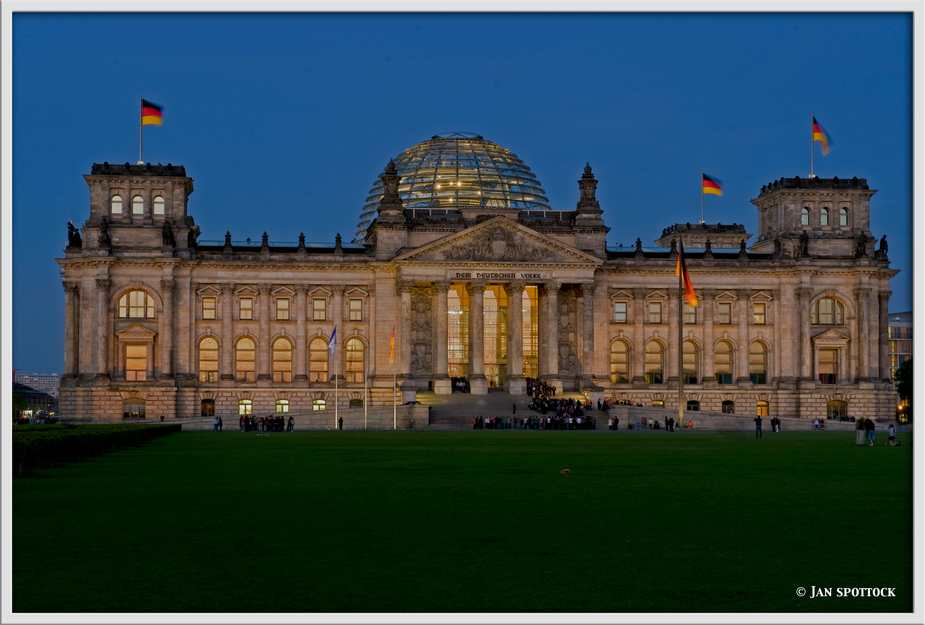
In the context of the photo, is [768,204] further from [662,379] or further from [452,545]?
[452,545]

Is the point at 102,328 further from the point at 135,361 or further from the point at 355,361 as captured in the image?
the point at 355,361

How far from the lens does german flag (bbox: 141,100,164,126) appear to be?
314 ft

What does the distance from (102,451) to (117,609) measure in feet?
110

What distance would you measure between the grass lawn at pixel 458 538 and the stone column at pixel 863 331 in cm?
7263

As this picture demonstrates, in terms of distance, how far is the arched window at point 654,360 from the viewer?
359ft

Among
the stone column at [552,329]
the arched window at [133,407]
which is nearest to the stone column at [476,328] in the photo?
the stone column at [552,329]

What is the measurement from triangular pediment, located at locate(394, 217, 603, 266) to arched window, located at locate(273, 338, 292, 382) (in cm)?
1207

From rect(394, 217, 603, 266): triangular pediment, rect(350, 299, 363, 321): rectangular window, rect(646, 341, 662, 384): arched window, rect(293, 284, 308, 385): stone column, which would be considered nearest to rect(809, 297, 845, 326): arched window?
rect(646, 341, 662, 384): arched window

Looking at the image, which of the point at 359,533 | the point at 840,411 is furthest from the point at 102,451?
the point at 840,411

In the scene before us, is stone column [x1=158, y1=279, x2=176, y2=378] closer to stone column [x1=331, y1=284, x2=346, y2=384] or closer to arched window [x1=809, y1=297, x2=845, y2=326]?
stone column [x1=331, y1=284, x2=346, y2=384]

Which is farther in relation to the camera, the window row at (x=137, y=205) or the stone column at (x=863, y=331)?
the stone column at (x=863, y=331)

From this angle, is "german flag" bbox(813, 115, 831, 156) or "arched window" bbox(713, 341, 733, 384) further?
"arched window" bbox(713, 341, 733, 384)
